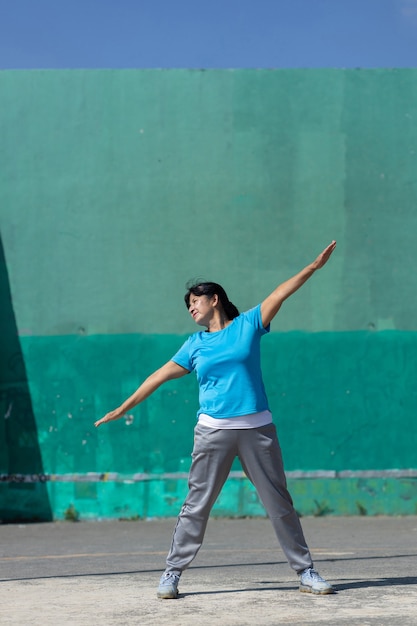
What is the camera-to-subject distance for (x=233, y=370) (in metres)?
6.38

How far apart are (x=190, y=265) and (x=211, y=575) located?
4.93m

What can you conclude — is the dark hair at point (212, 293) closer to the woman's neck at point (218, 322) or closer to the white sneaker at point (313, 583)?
the woman's neck at point (218, 322)

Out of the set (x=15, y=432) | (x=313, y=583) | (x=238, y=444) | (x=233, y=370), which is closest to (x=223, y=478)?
(x=238, y=444)

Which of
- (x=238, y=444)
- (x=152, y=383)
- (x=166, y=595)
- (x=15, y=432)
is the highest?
(x=152, y=383)

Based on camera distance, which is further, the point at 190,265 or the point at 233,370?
the point at 190,265

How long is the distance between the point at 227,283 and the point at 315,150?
1.70 m

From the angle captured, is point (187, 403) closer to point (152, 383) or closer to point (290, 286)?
point (152, 383)

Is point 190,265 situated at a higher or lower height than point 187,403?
higher

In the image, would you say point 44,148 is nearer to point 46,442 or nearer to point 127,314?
point 127,314

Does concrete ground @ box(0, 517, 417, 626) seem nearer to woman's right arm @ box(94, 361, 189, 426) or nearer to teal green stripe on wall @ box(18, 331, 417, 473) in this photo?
teal green stripe on wall @ box(18, 331, 417, 473)

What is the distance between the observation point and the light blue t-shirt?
250 inches

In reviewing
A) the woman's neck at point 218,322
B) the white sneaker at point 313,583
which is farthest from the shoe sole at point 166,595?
the woman's neck at point 218,322

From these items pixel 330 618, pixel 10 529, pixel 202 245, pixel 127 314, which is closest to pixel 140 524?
pixel 10 529

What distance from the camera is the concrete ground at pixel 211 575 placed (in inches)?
228
